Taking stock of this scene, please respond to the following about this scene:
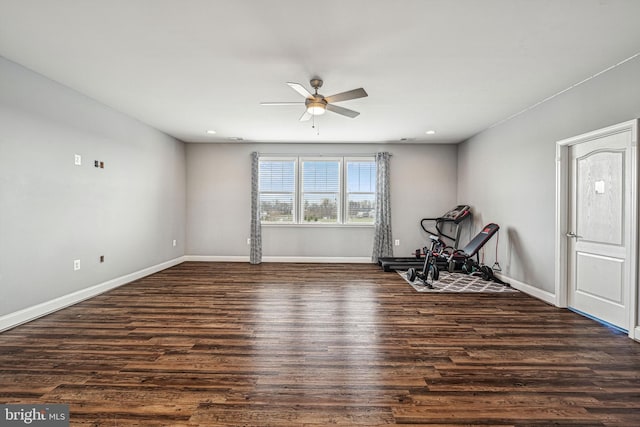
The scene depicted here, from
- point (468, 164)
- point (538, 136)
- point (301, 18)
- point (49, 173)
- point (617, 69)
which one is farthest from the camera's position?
point (468, 164)

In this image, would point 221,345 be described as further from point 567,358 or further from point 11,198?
point 567,358

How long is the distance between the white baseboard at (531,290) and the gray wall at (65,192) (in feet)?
20.4

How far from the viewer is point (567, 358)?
230cm

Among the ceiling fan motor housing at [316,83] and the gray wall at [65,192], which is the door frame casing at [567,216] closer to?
the ceiling fan motor housing at [316,83]

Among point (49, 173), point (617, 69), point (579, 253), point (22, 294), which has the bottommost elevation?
point (22, 294)

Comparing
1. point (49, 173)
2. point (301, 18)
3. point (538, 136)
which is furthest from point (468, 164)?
point (49, 173)

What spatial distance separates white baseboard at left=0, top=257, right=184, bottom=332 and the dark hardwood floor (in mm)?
129

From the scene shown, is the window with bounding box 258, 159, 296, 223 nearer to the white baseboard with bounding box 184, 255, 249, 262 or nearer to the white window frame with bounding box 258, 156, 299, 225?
the white window frame with bounding box 258, 156, 299, 225

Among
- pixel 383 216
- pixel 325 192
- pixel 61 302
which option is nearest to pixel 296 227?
pixel 325 192

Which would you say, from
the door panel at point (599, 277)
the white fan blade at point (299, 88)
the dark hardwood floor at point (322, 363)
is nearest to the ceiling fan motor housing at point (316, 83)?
the white fan blade at point (299, 88)

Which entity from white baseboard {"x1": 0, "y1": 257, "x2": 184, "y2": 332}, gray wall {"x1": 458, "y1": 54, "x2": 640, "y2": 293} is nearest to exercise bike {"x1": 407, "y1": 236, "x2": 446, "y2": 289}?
gray wall {"x1": 458, "y1": 54, "x2": 640, "y2": 293}

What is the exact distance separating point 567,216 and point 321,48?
3.59 metres

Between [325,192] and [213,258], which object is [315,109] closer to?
[325,192]

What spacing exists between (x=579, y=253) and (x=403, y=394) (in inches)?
121
